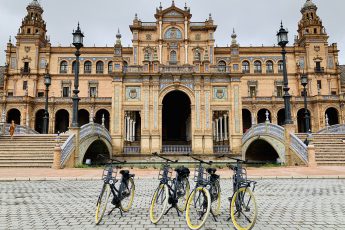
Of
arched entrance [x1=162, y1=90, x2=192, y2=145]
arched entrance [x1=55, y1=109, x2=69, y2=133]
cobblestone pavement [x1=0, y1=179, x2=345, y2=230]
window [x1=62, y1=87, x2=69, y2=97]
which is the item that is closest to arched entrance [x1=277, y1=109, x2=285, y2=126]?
arched entrance [x1=162, y1=90, x2=192, y2=145]

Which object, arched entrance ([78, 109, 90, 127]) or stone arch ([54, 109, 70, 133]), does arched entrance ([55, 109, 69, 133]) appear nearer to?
stone arch ([54, 109, 70, 133])

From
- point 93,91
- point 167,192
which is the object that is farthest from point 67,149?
point 93,91

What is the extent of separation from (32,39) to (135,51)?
64.6 ft

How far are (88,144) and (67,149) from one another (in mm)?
3819

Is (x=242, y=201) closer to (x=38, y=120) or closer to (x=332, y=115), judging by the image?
(x=38, y=120)

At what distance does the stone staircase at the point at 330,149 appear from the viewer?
18.5 metres

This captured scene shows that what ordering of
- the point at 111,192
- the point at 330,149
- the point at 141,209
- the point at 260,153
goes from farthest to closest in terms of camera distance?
the point at 260,153, the point at 330,149, the point at 141,209, the point at 111,192

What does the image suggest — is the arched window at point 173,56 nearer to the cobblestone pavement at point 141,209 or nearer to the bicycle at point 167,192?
the cobblestone pavement at point 141,209

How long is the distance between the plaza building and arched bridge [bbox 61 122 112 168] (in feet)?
6.33

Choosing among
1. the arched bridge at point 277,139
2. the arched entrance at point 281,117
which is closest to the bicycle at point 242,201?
the arched bridge at point 277,139

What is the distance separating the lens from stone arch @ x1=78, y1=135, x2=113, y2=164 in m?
20.4

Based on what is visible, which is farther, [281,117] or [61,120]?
[281,117]

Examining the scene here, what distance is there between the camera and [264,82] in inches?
2055

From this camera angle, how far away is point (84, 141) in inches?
837
